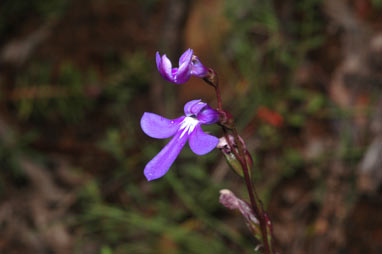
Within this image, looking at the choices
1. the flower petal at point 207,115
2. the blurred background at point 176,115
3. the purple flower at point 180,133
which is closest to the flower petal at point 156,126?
the purple flower at point 180,133

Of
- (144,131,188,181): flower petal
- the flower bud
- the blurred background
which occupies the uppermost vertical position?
the blurred background

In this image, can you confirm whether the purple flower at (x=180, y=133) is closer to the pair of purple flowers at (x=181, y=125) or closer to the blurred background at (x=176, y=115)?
the pair of purple flowers at (x=181, y=125)

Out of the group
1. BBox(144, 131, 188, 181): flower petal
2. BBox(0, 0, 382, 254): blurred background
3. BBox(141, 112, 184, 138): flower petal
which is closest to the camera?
BBox(144, 131, 188, 181): flower petal

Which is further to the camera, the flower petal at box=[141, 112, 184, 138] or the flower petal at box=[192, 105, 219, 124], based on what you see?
the flower petal at box=[141, 112, 184, 138]

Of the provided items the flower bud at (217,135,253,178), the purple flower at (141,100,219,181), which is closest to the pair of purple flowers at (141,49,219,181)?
the purple flower at (141,100,219,181)

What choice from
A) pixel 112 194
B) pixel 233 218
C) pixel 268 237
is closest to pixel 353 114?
pixel 233 218

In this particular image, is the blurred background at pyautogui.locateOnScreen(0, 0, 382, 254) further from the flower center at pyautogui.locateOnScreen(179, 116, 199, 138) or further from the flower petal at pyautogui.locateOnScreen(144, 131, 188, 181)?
the flower petal at pyautogui.locateOnScreen(144, 131, 188, 181)

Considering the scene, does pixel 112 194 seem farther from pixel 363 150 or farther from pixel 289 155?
pixel 363 150
